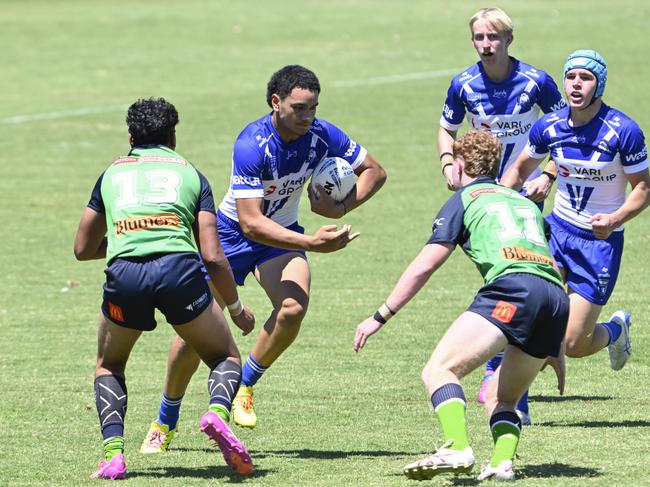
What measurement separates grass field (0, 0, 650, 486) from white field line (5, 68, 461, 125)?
9 centimetres

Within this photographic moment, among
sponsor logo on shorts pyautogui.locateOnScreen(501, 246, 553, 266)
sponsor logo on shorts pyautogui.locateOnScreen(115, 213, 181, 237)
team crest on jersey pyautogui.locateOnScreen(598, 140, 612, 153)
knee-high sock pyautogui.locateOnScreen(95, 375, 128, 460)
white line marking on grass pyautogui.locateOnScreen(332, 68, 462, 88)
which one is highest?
white line marking on grass pyautogui.locateOnScreen(332, 68, 462, 88)

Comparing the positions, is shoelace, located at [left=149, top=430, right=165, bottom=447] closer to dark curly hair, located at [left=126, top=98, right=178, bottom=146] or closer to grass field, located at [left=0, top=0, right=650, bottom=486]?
grass field, located at [left=0, top=0, right=650, bottom=486]

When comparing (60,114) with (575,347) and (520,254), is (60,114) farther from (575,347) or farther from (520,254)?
(520,254)

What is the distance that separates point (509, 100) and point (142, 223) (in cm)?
379

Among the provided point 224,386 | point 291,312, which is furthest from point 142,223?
point 291,312

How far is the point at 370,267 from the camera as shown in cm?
1480

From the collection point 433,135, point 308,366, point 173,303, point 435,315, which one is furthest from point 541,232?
point 433,135

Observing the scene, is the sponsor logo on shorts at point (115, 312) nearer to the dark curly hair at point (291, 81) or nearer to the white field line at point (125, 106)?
the dark curly hair at point (291, 81)

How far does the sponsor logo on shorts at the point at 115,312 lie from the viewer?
706 cm

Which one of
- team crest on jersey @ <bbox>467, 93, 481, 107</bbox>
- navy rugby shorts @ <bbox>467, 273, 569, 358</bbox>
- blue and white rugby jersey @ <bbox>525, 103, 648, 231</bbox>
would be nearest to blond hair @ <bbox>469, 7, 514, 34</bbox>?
team crest on jersey @ <bbox>467, 93, 481, 107</bbox>

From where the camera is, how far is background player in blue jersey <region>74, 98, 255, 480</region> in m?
7.00

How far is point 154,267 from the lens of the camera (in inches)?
275

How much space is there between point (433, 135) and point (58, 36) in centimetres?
1335

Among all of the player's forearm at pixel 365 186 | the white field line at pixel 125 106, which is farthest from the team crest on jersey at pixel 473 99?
the white field line at pixel 125 106
